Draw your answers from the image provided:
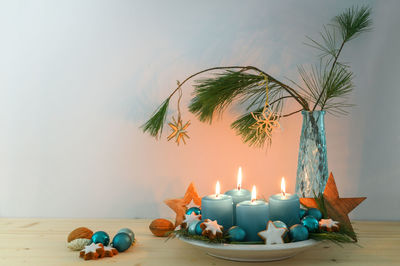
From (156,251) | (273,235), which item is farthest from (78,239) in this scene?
(273,235)

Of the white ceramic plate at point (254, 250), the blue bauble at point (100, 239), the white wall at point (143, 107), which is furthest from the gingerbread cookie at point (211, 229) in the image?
the white wall at point (143, 107)

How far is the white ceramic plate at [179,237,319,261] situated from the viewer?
2.24 feet

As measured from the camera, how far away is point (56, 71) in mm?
1161

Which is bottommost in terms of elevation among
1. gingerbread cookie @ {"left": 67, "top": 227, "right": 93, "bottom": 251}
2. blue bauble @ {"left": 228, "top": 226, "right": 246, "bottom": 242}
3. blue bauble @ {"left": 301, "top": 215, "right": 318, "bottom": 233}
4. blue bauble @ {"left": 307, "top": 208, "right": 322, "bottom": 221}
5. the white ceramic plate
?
gingerbread cookie @ {"left": 67, "top": 227, "right": 93, "bottom": 251}

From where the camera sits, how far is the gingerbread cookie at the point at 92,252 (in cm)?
77

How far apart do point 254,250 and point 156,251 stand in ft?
0.81

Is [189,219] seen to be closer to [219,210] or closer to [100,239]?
[219,210]

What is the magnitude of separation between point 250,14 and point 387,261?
2.50 feet

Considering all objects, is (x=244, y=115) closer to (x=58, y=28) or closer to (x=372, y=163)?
(x=372, y=163)

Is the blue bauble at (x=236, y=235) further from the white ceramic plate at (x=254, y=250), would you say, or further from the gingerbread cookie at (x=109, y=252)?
the gingerbread cookie at (x=109, y=252)

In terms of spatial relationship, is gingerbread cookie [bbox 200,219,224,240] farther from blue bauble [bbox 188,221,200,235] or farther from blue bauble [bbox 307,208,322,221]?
blue bauble [bbox 307,208,322,221]

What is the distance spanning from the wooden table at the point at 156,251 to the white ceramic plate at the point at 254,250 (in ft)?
0.06

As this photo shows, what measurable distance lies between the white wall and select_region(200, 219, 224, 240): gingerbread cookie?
16.0 inches

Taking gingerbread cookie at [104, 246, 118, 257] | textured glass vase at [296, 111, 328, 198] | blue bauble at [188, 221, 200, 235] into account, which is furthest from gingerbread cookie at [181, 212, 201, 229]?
textured glass vase at [296, 111, 328, 198]
